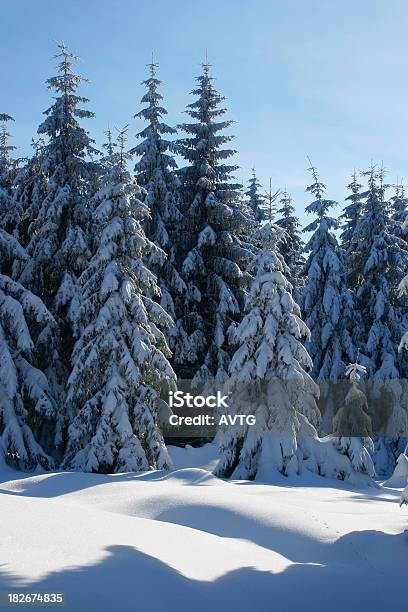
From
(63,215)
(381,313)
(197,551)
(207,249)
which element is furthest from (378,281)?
(197,551)

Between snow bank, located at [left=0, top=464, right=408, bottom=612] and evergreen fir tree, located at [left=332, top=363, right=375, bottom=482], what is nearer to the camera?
snow bank, located at [left=0, top=464, right=408, bottom=612]

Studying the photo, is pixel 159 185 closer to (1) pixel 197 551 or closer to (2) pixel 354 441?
(2) pixel 354 441

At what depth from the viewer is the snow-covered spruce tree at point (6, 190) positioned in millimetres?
20484

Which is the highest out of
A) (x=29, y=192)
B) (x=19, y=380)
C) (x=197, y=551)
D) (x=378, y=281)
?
(x=29, y=192)

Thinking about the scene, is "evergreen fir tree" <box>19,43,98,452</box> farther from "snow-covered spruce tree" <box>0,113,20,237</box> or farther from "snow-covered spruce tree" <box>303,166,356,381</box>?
"snow-covered spruce tree" <box>303,166,356,381</box>

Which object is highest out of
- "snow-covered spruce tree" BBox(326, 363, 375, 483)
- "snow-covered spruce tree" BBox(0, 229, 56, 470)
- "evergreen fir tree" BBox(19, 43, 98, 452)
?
"evergreen fir tree" BBox(19, 43, 98, 452)

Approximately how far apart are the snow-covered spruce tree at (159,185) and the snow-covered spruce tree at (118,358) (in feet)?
15.6

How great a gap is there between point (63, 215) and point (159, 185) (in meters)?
4.21

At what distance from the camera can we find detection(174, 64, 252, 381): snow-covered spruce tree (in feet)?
73.3

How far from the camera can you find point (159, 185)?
913 inches

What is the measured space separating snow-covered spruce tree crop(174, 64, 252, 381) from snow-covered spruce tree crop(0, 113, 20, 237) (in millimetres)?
6480

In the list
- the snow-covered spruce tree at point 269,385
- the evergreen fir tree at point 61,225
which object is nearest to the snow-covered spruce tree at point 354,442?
the snow-covered spruce tree at point 269,385

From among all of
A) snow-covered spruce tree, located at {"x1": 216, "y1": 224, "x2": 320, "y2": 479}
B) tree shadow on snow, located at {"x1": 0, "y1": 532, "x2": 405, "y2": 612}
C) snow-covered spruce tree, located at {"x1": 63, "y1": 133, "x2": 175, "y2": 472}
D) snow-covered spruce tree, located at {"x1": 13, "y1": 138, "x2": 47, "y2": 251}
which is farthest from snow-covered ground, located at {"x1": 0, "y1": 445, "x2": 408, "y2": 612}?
snow-covered spruce tree, located at {"x1": 13, "y1": 138, "x2": 47, "y2": 251}

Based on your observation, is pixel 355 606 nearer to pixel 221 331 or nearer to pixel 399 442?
pixel 221 331
